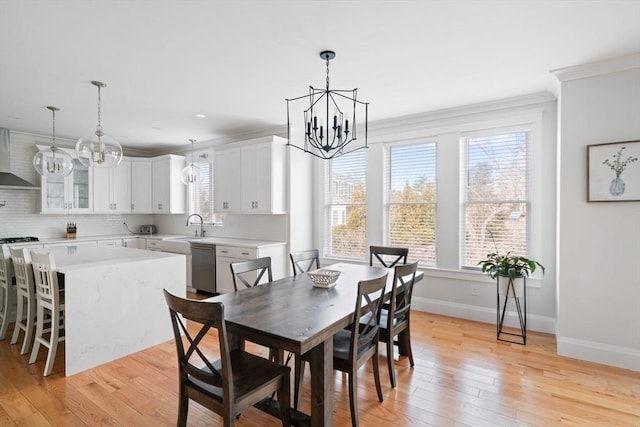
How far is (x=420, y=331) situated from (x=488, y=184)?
198 cm

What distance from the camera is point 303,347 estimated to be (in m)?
1.62

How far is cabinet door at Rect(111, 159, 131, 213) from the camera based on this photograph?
20.6 feet

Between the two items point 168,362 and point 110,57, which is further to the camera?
point 168,362

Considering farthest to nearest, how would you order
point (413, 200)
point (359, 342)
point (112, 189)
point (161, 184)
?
point (161, 184) → point (112, 189) → point (413, 200) → point (359, 342)

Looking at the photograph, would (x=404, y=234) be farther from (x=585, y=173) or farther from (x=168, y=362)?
(x=168, y=362)

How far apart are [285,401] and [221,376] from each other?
1.32 feet

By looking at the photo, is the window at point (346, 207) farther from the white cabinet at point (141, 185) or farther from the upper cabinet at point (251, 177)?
the white cabinet at point (141, 185)

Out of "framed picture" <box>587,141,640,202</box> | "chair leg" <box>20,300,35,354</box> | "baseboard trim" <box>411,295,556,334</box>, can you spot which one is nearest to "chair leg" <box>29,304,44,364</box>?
"chair leg" <box>20,300,35,354</box>

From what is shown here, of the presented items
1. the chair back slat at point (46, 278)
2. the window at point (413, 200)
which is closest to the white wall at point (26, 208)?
the chair back slat at point (46, 278)

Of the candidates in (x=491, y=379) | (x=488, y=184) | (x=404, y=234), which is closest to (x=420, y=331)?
(x=491, y=379)

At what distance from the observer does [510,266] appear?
11.7ft

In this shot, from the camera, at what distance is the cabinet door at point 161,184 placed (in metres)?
6.36

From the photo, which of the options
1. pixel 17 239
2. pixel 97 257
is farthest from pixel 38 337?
pixel 17 239

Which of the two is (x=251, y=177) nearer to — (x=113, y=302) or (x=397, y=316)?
(x=113, y=302)
